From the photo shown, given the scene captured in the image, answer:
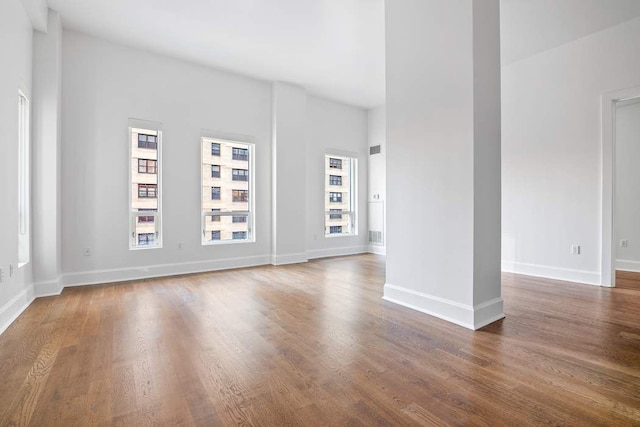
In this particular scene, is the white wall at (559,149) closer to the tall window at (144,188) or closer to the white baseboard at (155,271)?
the white baseboard at (155,271)

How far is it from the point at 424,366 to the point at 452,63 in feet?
8.43

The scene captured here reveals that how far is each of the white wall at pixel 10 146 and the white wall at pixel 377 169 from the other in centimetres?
617

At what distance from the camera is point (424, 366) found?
2.11 metres

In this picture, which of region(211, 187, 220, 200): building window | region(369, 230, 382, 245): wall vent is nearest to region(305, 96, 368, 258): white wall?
region(369, 230, 382, 245): wall vent

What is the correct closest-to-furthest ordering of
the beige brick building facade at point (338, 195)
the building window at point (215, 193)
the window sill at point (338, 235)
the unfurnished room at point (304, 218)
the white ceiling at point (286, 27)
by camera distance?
the unfurnished room at point (304, 218) < the white ceiling at point (286, 27) < the building window at point (215, 193) < the window sill at point (338, 235) < the beige brick building facade at point (338, 195)

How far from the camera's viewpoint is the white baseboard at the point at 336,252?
271 inches

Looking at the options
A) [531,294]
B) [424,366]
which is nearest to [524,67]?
[531,294]

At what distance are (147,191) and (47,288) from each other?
176 centimetres

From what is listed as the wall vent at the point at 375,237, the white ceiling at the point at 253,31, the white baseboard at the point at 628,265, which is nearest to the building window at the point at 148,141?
the white ceiling at the point at 253,31

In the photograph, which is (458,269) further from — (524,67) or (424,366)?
(524,67)

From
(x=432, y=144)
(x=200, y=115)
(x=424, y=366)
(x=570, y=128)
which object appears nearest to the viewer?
(x=424, y=366)

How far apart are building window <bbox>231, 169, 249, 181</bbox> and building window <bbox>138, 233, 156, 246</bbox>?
1683mm

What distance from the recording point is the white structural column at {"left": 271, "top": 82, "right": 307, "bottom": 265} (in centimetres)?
611

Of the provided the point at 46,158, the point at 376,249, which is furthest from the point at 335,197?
the point at 46,158
